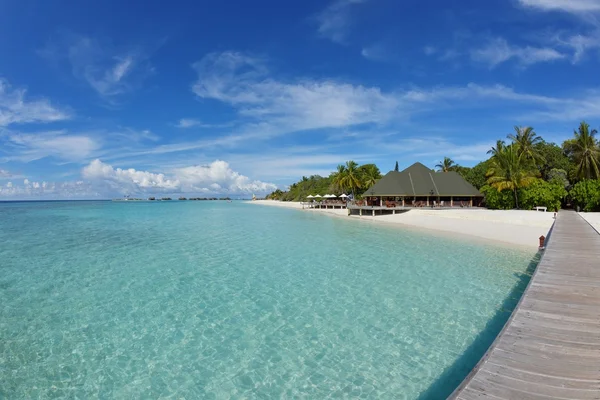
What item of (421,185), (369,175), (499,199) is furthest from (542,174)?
(369,175)

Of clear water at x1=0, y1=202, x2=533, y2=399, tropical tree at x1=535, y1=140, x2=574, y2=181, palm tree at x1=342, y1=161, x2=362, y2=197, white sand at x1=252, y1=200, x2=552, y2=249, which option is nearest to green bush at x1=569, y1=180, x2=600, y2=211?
white sand at x1=252, y1=200, x2=552, y2=249

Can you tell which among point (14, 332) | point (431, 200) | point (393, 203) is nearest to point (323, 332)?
point (14, 332)

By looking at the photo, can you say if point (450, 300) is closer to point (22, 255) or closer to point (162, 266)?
point (162, 266)

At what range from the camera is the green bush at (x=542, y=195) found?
30.9 meters

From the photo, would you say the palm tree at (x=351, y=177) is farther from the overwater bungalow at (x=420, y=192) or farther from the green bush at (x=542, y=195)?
the green bush at (x=542, y=195)

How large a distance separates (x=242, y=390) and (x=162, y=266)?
370 inches

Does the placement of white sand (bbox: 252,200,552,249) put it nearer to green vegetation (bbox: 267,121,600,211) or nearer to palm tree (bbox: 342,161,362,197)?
green vegetation (bbox: 267,121,600,211)

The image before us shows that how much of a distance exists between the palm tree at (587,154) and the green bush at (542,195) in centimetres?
514

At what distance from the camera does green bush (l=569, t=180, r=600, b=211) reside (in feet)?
95.5

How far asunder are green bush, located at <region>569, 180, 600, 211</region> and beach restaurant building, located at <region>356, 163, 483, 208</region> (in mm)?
8706

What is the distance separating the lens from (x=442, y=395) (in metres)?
4.75

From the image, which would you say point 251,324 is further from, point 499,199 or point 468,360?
point 499,199

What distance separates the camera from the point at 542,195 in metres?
31.3

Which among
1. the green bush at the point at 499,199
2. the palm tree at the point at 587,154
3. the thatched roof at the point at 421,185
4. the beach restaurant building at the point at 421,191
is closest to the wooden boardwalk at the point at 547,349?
the green bush at the point at 499,199
